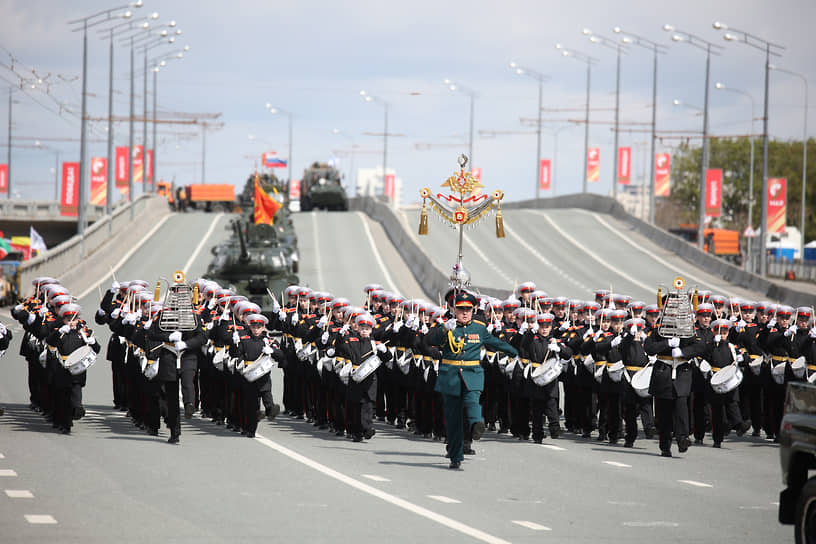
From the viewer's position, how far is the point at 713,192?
2313 inches

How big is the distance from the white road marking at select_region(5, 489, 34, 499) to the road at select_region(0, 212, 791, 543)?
0.7 inches

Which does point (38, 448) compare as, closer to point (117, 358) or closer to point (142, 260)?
point (117, 358)

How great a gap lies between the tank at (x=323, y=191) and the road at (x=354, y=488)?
191 feet

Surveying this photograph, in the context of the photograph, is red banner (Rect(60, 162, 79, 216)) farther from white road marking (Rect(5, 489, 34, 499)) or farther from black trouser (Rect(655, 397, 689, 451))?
white road marking (Rect(5, 489, 34, 499))

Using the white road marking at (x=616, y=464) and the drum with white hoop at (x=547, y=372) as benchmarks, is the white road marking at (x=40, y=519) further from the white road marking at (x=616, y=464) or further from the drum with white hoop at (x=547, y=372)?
the drum with white hoop at (x=547, y=372)

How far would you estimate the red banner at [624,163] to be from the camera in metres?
70.0

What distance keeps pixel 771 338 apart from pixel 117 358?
8989mm

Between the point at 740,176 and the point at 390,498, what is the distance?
9161 cm

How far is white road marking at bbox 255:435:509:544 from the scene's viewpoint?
32.3 feet

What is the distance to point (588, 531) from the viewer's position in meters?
10.1

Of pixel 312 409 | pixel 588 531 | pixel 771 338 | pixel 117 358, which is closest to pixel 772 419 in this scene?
pixel 771 338

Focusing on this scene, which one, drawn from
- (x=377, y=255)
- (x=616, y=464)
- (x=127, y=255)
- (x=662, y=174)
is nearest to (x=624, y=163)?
(x=662, y=174)

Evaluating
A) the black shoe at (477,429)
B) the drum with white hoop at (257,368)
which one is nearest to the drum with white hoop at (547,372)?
the black shoe at (477,429)

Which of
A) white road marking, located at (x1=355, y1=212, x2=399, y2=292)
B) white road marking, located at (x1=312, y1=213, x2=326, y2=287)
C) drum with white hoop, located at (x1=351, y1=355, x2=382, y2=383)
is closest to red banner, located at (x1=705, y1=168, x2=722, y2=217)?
white road marking, located at (x1=355, y1=212, x2=399, y2=292)
